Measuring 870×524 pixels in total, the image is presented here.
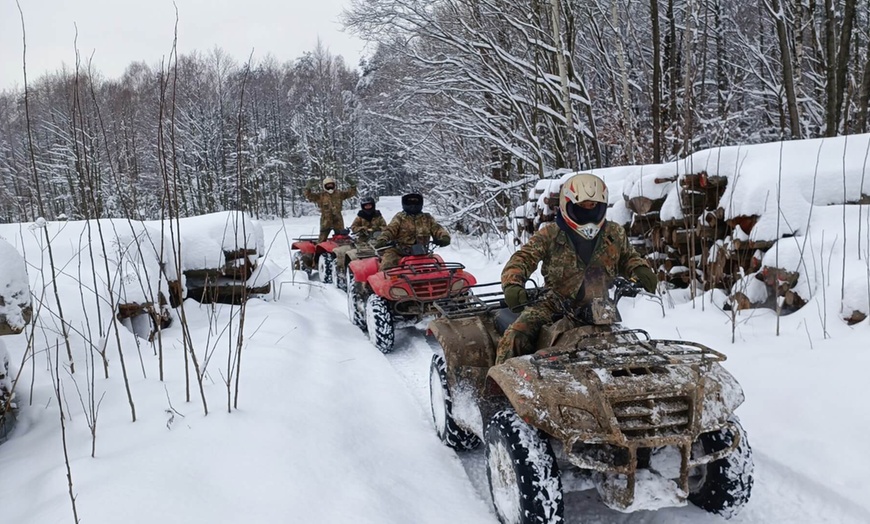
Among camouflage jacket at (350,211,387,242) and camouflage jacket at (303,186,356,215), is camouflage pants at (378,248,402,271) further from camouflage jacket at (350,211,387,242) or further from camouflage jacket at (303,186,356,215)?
camouflage jacket at (303,186,356,215)

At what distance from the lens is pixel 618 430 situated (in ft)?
7.08

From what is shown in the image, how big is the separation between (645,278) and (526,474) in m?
1.48

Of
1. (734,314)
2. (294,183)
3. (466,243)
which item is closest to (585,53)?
(466,243)

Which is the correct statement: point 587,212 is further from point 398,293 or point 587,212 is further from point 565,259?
point 398,293

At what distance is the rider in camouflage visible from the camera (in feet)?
10.2

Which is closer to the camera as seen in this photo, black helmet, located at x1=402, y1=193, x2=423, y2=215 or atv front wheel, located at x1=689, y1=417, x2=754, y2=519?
atv front wheel, located at x1=689, y1=417, x2=754, y2=519

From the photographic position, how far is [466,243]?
1511 centimetres

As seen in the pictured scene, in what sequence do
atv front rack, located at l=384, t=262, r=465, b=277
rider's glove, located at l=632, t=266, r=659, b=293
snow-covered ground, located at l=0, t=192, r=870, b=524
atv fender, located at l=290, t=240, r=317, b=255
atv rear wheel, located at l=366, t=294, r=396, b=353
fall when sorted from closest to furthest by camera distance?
snow-covered ground, located at l=0, t=192, r=870, b=524, rider's glove, located at l=632, t=266, r=659, b=293, atv rear wheel, located at l=366, t=294, r=396, b=353, atv front rack, located at l=384, t=262, r=465, b=277, atv fender, located at l=290, t=240, r=317, b=255

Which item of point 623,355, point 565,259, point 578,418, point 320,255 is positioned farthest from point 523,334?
point 320,255

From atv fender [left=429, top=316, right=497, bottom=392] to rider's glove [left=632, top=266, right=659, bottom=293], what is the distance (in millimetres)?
947

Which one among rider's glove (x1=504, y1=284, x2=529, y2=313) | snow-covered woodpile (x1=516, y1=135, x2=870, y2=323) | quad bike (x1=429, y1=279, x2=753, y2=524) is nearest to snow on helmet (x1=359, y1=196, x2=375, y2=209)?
snow-covered woodpile (x1=516, y1=135, x2=870, y2=323)

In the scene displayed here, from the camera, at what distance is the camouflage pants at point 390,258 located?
6.75m

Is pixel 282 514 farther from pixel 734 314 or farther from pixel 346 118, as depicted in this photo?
pixel 346 118

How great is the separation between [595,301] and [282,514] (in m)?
1.84
